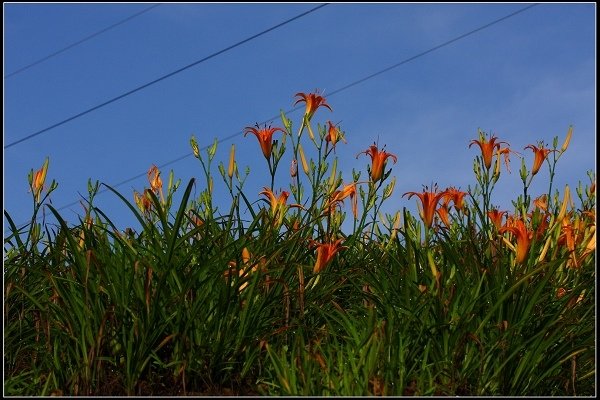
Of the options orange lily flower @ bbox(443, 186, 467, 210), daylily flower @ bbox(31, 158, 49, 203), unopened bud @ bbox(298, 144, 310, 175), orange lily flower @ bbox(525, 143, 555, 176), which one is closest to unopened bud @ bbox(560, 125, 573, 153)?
orange lily flower @ bbox(525, 143, 555, 176)

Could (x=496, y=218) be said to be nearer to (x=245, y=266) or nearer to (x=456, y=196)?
(x=456, y=196)

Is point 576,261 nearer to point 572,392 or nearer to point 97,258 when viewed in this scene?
point 572,392

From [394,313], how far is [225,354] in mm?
787

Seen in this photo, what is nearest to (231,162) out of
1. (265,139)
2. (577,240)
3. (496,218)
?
(265,139)

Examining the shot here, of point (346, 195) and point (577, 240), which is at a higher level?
point (346, 195)

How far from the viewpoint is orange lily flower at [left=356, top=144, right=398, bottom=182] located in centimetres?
450

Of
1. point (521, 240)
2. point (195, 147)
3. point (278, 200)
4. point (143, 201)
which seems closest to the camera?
point (521, 240)

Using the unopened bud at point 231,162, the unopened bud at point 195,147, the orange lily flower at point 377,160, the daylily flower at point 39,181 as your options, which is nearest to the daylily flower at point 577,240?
the orange lily flower at point 377,160

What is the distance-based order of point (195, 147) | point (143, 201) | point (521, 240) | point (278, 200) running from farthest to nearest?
point (143, 201) < point (195, 147) < point (278, 200) < point (521, 240)

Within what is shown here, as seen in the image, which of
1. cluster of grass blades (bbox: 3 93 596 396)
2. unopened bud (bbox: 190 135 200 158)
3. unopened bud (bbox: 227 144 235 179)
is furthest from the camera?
unopened bud (bbox: 190 135 200 158)

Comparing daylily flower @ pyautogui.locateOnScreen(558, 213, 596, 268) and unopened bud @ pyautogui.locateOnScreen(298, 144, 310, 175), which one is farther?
unopened bud @ pyautogui.locateOnScreen(298, 144, 310, 175)

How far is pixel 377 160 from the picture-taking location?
4.50m

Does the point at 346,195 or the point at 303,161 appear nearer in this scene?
the point at 346,195

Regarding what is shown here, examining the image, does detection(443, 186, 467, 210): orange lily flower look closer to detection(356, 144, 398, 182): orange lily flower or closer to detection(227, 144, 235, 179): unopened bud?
detection(356, 144, 398, 182): orange lily flower
